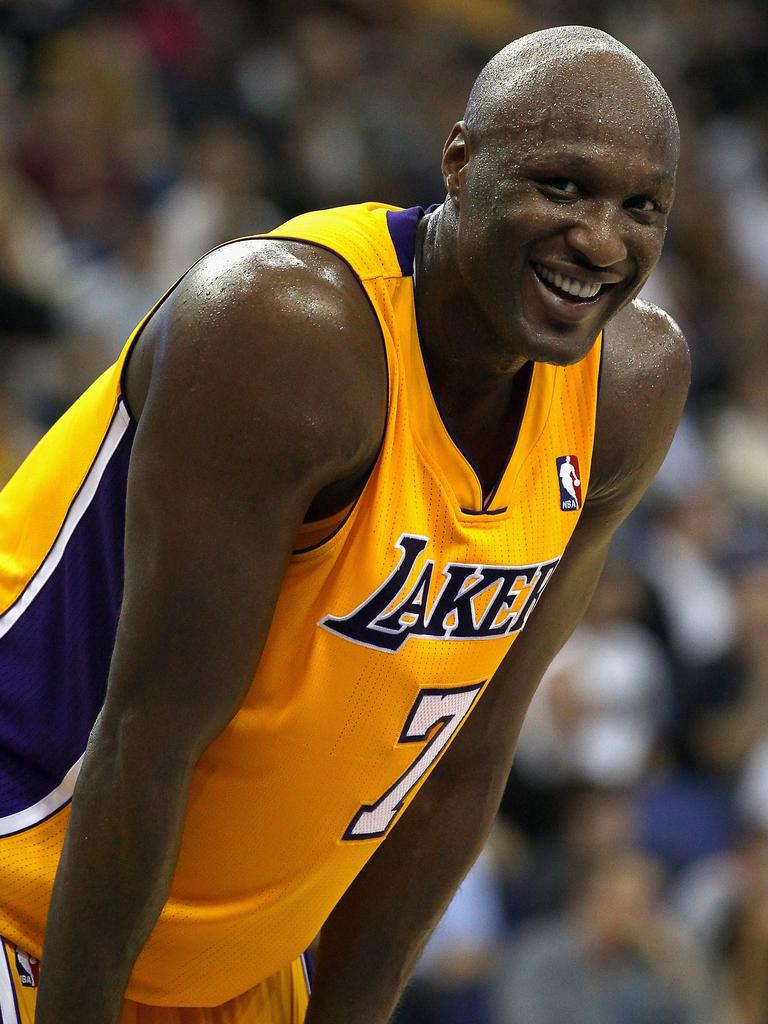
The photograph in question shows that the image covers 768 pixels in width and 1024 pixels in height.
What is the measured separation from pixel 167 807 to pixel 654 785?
14.4 feet

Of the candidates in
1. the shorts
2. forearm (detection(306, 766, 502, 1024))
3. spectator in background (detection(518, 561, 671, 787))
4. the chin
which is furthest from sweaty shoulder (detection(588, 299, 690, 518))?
spectator in background (detection(518, 561, 671, 787))

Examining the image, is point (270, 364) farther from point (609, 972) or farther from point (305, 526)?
point (609, 972)

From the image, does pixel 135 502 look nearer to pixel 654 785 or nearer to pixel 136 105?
pixel 654 785

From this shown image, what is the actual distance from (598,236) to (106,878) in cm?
92

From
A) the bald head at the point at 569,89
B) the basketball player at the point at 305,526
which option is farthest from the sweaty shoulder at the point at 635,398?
the bald head at the point at 569,89

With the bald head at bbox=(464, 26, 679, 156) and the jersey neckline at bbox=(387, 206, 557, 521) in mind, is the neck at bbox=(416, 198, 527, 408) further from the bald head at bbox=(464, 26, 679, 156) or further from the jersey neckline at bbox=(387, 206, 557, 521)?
the bald head at bbox=(464, 26, 679, 156)

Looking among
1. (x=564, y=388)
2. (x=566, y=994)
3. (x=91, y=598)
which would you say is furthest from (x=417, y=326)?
(x=566, y=994)

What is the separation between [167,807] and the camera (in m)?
1.89

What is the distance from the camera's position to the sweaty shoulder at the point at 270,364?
1.74m

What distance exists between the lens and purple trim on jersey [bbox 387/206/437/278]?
197cm

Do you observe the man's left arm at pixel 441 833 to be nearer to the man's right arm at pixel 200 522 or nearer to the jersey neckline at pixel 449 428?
the jersey neckline at pixel 449 428

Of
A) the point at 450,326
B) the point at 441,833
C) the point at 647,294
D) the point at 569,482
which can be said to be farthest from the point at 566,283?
the point at 647,294

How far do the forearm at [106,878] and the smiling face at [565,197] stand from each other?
666 mm

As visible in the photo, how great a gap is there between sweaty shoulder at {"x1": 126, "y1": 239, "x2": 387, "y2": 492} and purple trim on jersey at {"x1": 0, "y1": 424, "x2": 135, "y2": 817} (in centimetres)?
28
